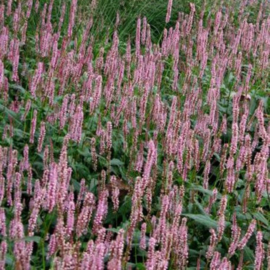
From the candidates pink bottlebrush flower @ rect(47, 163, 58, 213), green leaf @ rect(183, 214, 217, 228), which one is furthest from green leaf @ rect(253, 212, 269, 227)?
pink bottlebrush flower @ rect(47, 163, 58, 213)

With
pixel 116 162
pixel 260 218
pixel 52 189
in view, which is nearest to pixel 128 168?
pixel 116 162

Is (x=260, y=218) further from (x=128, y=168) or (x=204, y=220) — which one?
(x=128, y=168)

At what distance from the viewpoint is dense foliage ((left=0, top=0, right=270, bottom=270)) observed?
2783 millimetres

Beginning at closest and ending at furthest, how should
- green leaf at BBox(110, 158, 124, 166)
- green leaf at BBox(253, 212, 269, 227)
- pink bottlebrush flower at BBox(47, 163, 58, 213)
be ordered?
pink bottlebrush flower at BBox(47, 163, 58, 213), green leaf at BBox(253, 212, 269, 227), green leaf at BBox(110, 158, 124, 166)

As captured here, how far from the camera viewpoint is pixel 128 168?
155 inches

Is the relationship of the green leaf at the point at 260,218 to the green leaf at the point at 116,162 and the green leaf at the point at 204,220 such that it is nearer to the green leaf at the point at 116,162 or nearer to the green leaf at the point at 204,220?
the green leaf at the point at 204,220

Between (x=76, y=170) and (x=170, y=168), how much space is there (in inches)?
25.9

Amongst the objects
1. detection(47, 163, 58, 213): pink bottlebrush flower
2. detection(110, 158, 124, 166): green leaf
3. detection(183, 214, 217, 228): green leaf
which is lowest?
detection(183, 214, 217, 228): green leaf

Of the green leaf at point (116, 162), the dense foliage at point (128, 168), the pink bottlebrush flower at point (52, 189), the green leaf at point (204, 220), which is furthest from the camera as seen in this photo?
the green leaf at point (116, 162)

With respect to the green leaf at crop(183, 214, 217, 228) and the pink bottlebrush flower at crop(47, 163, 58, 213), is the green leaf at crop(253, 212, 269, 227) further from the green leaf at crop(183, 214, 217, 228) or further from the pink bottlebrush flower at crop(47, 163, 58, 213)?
the pink bottlebrush flower at crop(47, 163, 58, 213)

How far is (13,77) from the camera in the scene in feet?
15.8

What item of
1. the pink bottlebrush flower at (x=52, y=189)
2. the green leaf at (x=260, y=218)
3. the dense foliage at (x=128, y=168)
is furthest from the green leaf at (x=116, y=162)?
the pink bottlebrush flower at (x=52, y=189)

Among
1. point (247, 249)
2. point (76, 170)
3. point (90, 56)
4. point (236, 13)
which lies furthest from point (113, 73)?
point (236, 13)

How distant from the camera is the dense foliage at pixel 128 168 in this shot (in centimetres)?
278
